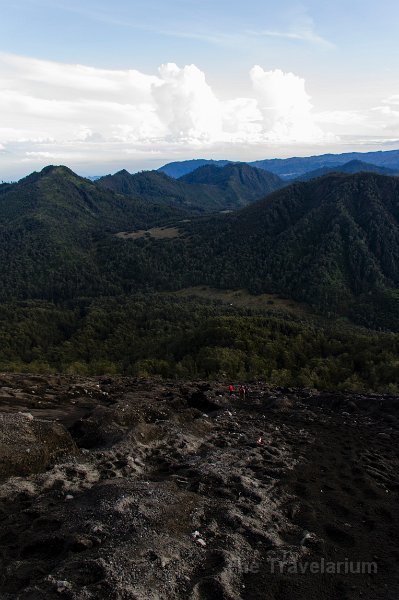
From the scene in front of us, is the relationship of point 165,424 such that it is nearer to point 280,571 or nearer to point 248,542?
point 248,542

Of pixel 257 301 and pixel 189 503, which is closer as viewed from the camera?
pixel 189 503

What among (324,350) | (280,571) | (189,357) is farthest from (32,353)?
(280,571)

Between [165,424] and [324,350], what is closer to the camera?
[165,424]

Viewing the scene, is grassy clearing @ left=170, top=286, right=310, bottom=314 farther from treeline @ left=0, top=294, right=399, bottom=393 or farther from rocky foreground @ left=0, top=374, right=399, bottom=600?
rocky foreground @ left=0, top=374, right=399, bottom=600

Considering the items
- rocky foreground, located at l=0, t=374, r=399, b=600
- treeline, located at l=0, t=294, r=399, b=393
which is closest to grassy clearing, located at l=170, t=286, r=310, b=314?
treeline, located at l=0, t=294, r=399, b=393

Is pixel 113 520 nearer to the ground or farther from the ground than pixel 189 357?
farther from the ground

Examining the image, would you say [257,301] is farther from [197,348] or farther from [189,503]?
[189,503]

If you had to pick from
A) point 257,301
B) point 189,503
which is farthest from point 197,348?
point 257,301
